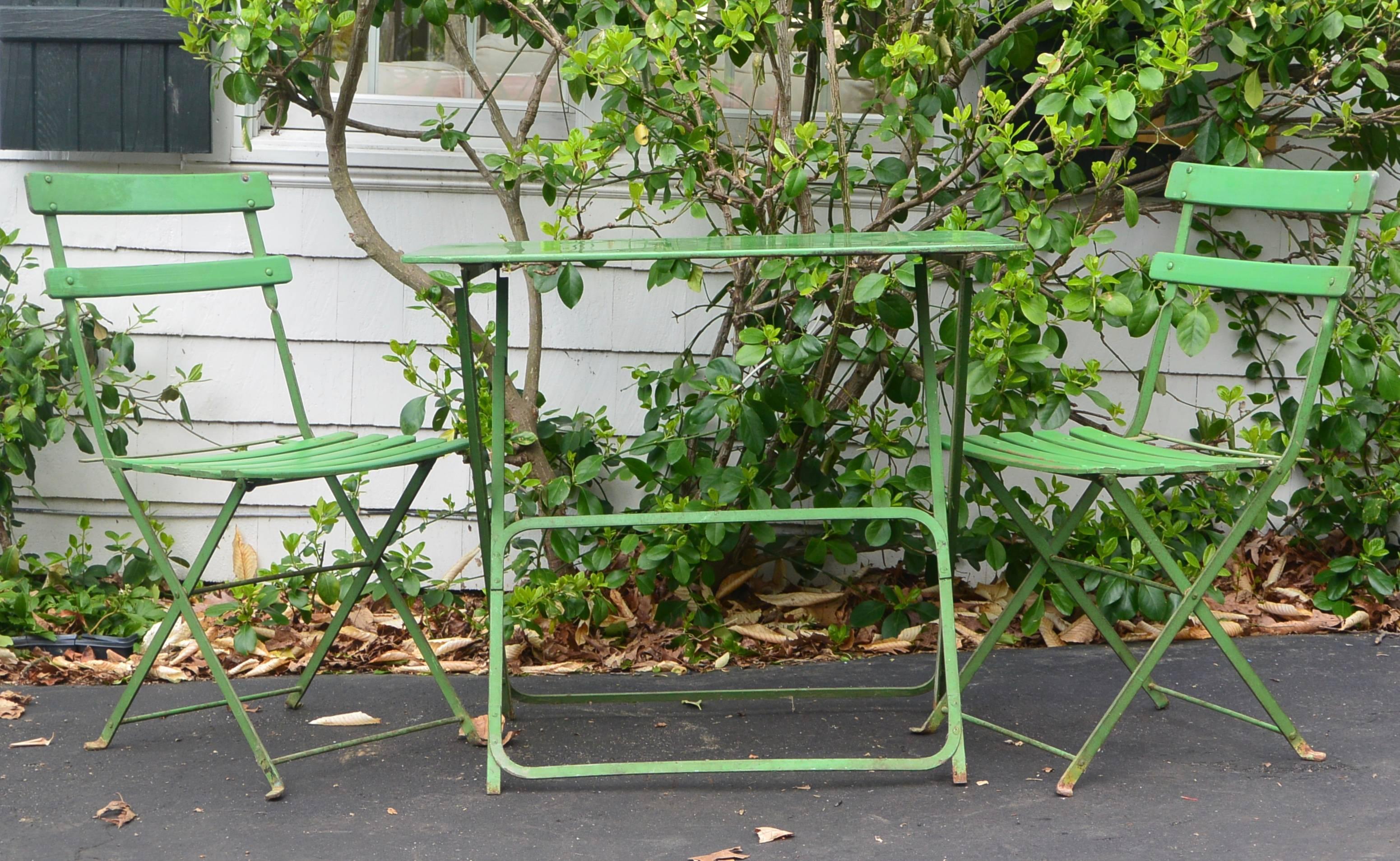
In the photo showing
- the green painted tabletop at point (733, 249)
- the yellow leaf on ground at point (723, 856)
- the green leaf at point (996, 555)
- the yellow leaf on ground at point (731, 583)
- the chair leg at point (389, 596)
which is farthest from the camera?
the yellow leaf on ground at point (731, 583)

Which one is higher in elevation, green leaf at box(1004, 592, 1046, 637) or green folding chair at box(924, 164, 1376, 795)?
green folding chair at box(924, 164, 1376, 795)

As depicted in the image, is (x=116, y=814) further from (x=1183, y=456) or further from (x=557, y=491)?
(x=1183, y=456)

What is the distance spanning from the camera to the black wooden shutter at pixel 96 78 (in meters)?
3.62

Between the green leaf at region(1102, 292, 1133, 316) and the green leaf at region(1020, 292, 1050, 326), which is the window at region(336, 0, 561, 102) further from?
the green leaf at region(1102, 292, 1133, 316)

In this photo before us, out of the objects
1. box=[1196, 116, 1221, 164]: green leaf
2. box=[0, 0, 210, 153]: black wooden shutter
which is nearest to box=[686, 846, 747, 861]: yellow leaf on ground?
box=[1196, 116, 1221, 164]: green leaf

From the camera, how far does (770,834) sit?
7.56ft

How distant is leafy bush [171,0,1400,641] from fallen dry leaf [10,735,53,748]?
113 centimetres

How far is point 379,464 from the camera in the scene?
2.56m

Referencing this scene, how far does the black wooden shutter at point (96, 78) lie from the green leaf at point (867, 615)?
93.8 inches

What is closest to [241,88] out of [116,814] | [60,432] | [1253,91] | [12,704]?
[60,432]

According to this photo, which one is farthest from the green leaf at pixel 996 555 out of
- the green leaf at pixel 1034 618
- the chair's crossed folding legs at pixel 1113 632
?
the chair's crossed folding legs at pixel 1113 632

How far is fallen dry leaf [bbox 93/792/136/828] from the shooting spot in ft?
7.89

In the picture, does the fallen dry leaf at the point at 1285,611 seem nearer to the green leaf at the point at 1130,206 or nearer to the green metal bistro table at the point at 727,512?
the green leaf at the point at 1130,206

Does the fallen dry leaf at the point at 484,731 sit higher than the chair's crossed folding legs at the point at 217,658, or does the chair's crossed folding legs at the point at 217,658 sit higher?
the chair's crossed folding legs at the point at 217,658
